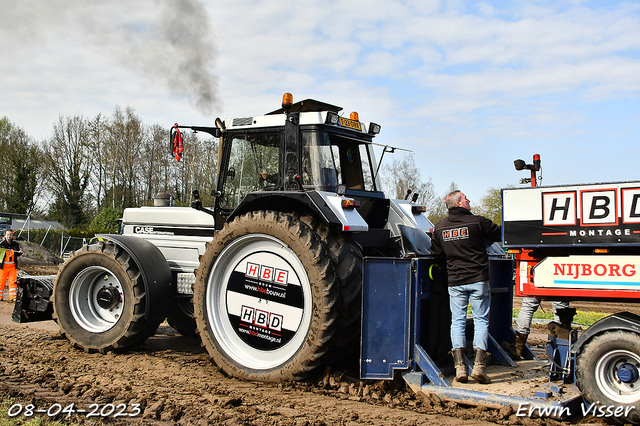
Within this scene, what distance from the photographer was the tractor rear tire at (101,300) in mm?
6434

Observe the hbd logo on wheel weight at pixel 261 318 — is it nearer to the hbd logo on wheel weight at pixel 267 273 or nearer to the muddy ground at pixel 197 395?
the hbd logo on wheel weight at pixel 267 273

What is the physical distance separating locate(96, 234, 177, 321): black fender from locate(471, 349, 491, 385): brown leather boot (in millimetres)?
3725

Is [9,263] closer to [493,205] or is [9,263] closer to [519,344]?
[519,344]

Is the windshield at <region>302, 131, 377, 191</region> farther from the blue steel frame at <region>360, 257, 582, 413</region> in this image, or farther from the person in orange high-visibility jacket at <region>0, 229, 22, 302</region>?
the person in orange high-visibility jacket at <region>0, 229, 22, 302</region>

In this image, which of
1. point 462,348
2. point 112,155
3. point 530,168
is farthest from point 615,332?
point 112,155

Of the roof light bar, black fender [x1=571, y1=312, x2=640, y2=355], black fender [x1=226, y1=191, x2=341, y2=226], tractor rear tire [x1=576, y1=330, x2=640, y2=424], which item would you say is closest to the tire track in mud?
tractor rear tire [x1=576, y1=330, x2=640, y2=424]

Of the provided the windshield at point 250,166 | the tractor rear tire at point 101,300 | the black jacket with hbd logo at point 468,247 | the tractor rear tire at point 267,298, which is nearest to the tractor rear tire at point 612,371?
the black jacket with hbd logo at point 468,247

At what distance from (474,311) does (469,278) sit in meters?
0.33

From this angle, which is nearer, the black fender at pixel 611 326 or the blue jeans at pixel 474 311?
the black fender at pixel 611 326

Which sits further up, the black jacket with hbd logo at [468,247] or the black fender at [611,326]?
the black jacket with hbd logo at [468,247]

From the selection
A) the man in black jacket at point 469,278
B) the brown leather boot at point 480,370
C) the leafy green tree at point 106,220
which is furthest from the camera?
the leafy green tree at point 106,220

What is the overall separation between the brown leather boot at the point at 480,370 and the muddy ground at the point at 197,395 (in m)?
0.39

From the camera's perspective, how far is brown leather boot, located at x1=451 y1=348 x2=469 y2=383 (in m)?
4.82

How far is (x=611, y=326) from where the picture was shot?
4.23 meters
